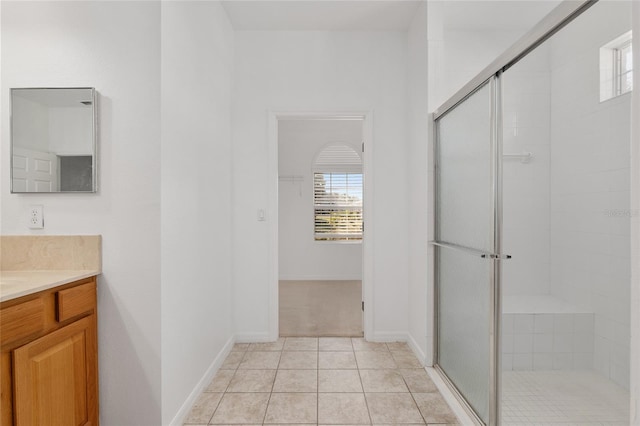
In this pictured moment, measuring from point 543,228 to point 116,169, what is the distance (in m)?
2.70

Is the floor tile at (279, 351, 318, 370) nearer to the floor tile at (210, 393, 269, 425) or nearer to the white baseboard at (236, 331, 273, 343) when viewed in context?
the white baseboard at (236, 331, 273, 343)

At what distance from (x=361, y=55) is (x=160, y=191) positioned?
2281 millimetres

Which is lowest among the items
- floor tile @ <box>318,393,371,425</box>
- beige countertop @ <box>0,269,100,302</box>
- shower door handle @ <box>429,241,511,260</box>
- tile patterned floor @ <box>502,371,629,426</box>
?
floor tile @ <box>318,393,371,425</box>

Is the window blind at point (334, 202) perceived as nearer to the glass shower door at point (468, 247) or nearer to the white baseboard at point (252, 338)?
the white baseboard at point (252, 338)

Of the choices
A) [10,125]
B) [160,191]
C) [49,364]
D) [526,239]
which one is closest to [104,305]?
[49,364]

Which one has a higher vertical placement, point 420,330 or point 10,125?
point 10,125

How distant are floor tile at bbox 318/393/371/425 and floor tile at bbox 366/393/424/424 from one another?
0.05 m

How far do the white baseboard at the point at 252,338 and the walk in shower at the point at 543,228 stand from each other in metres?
1.49

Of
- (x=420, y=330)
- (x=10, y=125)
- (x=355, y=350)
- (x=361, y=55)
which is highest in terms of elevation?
(x=361, y=55)

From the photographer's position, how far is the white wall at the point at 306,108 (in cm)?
304

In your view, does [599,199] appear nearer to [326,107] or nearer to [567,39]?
[567,39]

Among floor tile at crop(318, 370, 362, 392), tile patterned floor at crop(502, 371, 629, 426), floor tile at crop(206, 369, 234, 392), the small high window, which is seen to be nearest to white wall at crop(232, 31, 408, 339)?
floor tile at crop(206, 369, 234, 392)

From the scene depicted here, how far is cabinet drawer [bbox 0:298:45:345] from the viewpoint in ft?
3.78

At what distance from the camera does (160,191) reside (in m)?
1.63
